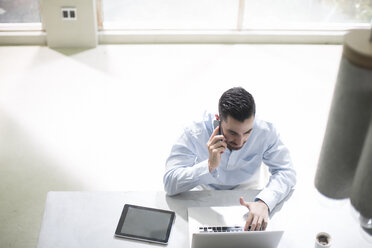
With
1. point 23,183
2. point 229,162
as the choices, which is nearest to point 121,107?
point 23,183

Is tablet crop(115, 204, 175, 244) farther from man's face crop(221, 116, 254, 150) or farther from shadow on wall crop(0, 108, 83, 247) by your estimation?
shadow on wall crop(0, 108, 83, 247)

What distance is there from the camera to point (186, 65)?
4.80 meters

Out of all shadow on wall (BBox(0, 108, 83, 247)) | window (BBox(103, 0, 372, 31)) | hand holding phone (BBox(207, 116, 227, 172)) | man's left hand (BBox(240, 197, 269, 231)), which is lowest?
shadow on wall (BBox(0, 108, 83, 247))

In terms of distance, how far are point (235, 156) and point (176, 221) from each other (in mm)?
499

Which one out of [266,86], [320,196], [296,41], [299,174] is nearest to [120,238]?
[320,196]

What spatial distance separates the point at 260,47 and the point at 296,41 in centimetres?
40

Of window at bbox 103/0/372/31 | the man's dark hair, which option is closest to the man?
the man's dark hair

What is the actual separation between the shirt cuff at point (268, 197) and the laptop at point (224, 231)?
0.29 ft

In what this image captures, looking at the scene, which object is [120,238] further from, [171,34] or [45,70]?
[171,34]

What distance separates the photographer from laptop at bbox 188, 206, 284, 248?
6.20 ft

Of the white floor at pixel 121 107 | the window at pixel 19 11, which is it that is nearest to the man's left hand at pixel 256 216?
the white floor at pixel 121 107

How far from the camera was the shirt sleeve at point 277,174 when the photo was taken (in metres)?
2.21

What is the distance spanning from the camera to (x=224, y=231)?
207 cm

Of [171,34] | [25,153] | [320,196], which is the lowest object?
[25,153]
